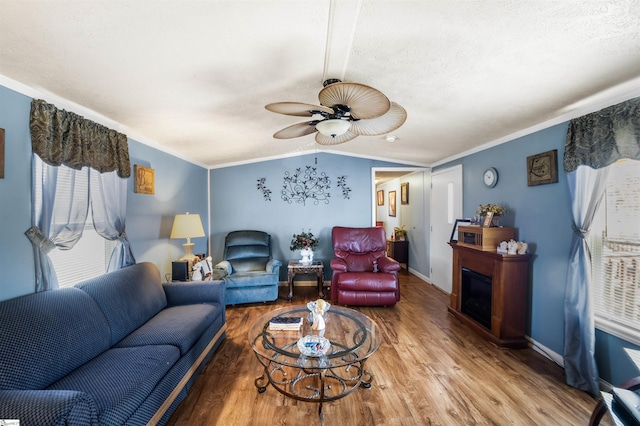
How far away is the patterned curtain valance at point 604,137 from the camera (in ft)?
5.65

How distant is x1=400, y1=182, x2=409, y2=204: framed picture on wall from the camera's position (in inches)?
229

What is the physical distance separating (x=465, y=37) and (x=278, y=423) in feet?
8.51

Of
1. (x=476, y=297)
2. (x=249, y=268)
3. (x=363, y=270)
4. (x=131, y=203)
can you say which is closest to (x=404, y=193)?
(x=363, y=270)

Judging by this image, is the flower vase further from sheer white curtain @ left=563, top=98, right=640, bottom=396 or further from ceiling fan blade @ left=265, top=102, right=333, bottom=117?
sheer white curtain @ left=563, top=98, right=640, bottom=396

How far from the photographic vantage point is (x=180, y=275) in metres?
3.07

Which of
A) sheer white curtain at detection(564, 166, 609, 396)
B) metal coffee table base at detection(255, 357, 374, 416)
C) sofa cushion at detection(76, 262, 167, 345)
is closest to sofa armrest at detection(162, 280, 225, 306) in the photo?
sofa cushion at detection(76, 262, 167, 345)

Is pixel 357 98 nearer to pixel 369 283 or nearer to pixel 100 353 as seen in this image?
pixel 100 353

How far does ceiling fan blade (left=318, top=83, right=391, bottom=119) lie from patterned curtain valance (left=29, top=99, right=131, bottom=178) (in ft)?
6.15

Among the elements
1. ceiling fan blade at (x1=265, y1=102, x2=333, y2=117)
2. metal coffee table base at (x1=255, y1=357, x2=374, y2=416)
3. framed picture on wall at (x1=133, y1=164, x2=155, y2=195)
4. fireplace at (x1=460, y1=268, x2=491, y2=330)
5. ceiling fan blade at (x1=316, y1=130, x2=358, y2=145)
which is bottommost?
metal coffee table base at (x1=255, y1=357, x2=374, y2=416)

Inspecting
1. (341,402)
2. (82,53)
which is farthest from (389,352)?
(82,53)

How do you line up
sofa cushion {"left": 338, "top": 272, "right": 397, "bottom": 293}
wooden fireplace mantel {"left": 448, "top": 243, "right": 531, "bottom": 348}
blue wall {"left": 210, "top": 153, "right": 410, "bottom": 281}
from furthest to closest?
1. blue wall {"left": 210, "top": 153, "right": 410, "bottom": 281}
2. sofa cushion {"left": 338, "top": 272, "right": 397, "bottom": 293}
3. wooden fireplace mantel {"left": 448, "top": 243, "right": 531, "bottom": 348}

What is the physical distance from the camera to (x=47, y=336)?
147cm

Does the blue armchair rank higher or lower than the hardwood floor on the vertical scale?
higher

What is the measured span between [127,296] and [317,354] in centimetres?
163
